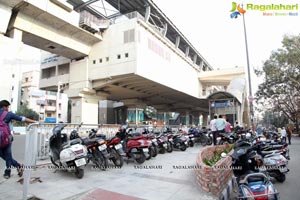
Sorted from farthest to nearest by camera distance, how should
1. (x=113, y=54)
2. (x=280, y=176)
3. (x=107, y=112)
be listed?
(x=107, y=112), (x=113, y=54), (x=280, y=176)

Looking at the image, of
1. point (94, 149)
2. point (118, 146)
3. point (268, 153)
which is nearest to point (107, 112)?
point (118, 146)

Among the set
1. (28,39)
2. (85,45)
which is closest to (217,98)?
(85,45)

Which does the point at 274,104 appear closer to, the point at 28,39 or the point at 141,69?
the point at 141,69

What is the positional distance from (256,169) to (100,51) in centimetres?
2130

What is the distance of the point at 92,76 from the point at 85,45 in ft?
10.7

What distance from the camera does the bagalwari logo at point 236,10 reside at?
13207 millimetres

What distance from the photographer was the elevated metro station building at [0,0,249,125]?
55.7ft

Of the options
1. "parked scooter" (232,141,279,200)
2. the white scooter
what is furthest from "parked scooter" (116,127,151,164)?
"parked scooter" (232,141,279,200)

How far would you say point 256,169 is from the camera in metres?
4.00

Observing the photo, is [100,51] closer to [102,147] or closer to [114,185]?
[102,147]

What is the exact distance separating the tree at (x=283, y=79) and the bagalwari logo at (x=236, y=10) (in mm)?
7889

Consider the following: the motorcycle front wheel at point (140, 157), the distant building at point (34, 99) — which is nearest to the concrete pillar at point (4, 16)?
the motorcycle front wheel at point (140, 157)

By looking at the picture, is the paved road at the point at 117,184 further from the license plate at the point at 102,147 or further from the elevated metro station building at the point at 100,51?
the elevated metro station building at the point at 100,51

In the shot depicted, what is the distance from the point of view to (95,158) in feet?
19.3
